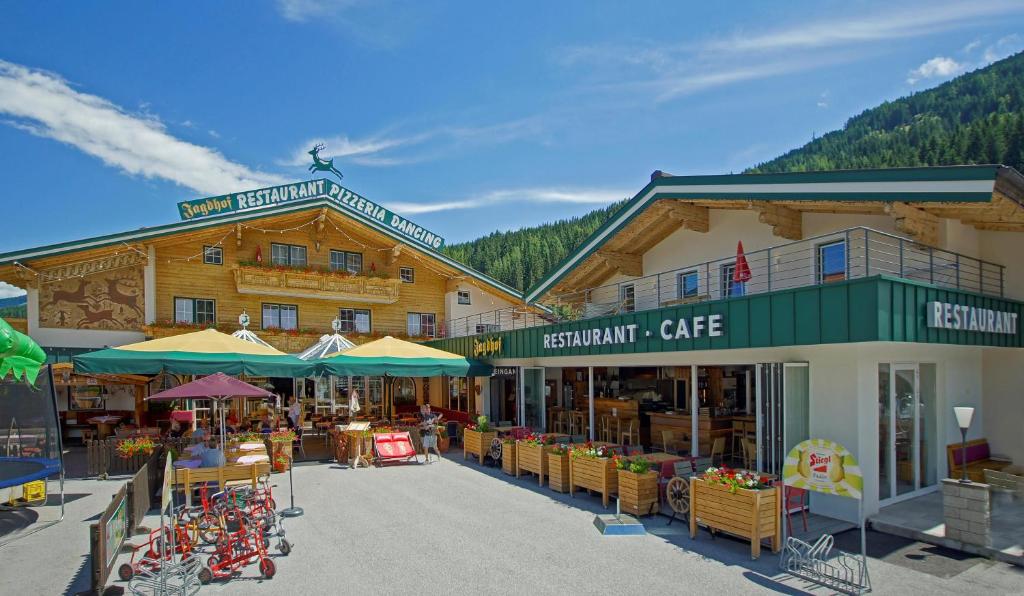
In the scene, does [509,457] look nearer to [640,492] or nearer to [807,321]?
[640,492]

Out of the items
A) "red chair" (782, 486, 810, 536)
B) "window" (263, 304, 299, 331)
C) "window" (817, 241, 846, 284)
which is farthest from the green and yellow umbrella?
"window" (817, 241, 846, 284)

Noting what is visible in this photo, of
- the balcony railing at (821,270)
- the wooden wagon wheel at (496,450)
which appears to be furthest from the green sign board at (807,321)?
the wooden wagon wheel at (496,450)

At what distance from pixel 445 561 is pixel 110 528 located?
4052mm

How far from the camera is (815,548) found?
24.8 feet

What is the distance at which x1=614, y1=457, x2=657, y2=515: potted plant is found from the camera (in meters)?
10.4

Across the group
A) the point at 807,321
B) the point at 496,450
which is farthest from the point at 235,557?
the point at 807,321

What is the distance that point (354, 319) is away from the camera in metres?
26.4

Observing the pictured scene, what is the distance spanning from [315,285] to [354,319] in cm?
240

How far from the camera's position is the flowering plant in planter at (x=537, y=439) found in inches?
541

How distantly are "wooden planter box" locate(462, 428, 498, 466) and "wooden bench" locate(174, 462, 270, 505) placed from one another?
19.1 ft

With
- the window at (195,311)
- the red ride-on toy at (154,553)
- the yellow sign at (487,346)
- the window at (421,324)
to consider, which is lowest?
the red ride-on toy at (154,553)

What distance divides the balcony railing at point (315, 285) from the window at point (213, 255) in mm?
1088

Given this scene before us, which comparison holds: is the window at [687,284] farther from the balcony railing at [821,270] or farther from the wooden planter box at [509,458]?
the wooden planter box at [509,458]

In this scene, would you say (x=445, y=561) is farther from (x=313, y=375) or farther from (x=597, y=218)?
(x=597, y=218)
